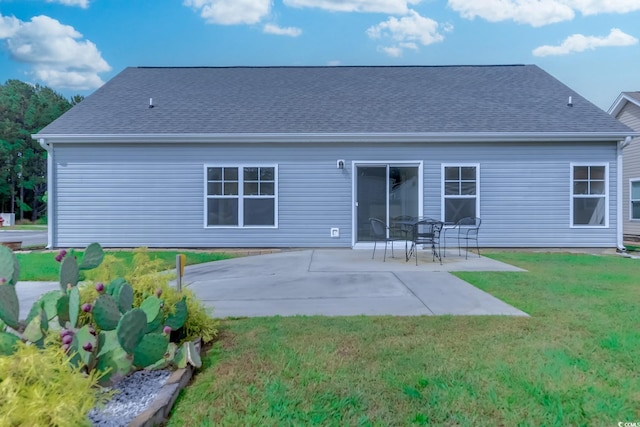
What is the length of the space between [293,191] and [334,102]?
3001 millimetres

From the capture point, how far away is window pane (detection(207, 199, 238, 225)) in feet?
32.3

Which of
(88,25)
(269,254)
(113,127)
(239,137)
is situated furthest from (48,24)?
(269,254)

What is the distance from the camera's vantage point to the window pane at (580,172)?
968cm

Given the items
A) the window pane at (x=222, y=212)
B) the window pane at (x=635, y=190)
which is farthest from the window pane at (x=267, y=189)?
the window pane at (x=635, y=190)

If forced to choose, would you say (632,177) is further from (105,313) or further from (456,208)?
(105,313)

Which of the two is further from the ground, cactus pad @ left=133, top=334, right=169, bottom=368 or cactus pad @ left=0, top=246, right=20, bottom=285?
cactus pad @ left=0, top=246, right=20, bottom=285

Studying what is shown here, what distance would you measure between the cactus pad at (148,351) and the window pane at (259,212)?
7.38 m

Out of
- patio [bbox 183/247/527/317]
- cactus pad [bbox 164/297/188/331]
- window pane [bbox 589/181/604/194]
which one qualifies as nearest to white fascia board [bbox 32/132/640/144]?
window pane [bbox 589/181/604/194]

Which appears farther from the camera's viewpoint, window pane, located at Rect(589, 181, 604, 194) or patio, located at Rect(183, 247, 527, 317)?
window pane, located at Rect(589, 181, 604, 194)

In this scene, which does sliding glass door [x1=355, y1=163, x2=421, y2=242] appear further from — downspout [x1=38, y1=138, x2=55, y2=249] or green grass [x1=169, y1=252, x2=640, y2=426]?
downspout [x1=38, y1=138, x2=55, y2=249]

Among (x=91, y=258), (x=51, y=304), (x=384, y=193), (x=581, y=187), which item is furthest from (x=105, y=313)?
(x=581, y=187)

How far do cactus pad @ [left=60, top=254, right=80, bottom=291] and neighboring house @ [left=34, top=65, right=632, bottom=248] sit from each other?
7082 millimetres

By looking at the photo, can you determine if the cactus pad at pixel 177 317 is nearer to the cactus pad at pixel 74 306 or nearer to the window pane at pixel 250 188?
the cactus pad at pixel 74 306

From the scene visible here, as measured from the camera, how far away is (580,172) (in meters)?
9.70
